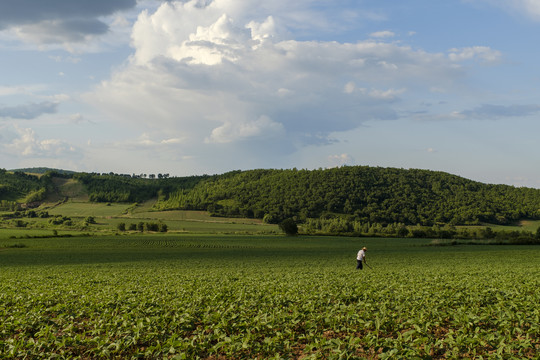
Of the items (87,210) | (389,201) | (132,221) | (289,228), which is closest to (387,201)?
(389,201)

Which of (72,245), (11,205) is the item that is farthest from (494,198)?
(11,205)

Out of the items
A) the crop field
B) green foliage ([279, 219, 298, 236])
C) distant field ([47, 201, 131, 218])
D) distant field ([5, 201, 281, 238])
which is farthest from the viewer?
distant field ([47, 201, 131, 218])

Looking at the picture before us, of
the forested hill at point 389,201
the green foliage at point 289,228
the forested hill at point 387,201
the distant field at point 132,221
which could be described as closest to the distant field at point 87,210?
the distant field at point 132,221

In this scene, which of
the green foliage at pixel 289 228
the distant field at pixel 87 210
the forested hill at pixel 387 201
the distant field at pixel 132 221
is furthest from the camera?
the distant field at pixel 87 210

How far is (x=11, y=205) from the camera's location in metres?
185

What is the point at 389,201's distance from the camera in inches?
6718

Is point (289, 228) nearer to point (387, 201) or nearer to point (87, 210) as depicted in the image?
point (387, 201)

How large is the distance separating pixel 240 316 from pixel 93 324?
5.46 m

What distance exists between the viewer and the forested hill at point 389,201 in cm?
15888

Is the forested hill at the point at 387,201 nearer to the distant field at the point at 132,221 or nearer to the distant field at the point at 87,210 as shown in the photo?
the distant field at the point at 132,221

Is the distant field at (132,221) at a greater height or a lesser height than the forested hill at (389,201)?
lesser

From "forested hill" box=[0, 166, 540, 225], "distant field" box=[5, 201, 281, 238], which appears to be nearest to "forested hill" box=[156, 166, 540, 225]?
"forested hill" box=[0, 166, 540, 225]

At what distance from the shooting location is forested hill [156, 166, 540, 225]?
159 meters

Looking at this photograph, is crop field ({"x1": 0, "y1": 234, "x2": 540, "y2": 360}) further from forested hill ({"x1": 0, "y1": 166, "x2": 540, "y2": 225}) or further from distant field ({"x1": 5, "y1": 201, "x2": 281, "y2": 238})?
forested hill ({"x1": 0, "y1": 166, "x2": 540, "y2": 225})
